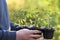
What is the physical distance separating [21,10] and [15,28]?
319 mm

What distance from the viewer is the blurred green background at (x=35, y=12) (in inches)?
43.4

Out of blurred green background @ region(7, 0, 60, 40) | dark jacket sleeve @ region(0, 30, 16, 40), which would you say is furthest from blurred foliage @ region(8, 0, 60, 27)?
dark jacket sleeve @ region(0, 30, 16, 40)

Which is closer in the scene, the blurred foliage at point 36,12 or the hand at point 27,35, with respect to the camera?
the hand at point 27,35

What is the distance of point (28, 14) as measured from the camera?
3.69 ft

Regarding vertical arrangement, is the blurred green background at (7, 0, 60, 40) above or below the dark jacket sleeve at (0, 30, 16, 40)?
above

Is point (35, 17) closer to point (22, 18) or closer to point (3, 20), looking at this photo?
point (22, 18)

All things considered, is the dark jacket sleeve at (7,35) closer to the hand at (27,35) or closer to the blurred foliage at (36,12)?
the hand at (27,35)

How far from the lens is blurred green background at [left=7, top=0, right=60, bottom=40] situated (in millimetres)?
1103

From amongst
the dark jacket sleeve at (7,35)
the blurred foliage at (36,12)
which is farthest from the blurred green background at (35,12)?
the dark jacket sleeve at (7,35)

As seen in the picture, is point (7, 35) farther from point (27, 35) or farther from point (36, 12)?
point (36, 12)

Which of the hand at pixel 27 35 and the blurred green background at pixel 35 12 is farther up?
Result: the blurred green background at pixel 35 12

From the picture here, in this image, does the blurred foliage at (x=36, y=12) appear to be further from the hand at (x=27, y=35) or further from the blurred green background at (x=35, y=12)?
the hand at (x=27, y=35)

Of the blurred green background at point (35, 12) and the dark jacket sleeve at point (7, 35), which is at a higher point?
the blurred green background at point (35, 12)

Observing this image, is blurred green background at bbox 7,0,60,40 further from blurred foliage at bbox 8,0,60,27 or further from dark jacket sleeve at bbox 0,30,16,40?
dark jacket sleeve at bbox 0,30,16,40
